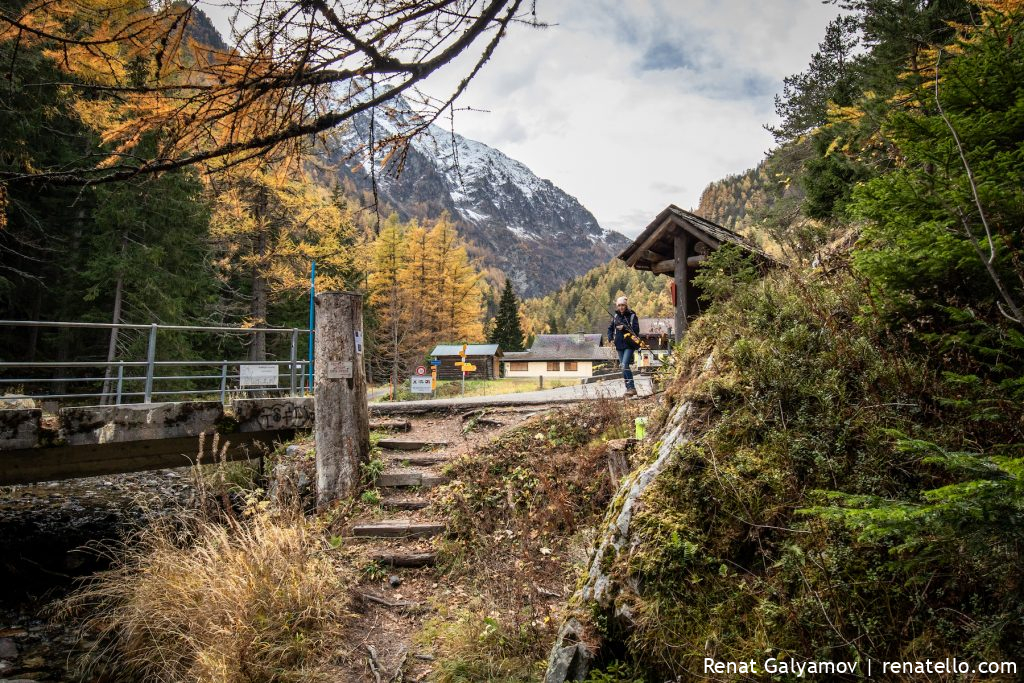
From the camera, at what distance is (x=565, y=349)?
55.0m

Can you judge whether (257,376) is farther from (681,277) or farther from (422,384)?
(681,277)

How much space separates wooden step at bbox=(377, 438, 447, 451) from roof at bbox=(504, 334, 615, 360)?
42.9m

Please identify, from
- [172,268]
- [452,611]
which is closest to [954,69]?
[452,611]

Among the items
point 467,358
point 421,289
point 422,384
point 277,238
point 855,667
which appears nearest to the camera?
point 855,667

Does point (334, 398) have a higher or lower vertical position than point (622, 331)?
lower

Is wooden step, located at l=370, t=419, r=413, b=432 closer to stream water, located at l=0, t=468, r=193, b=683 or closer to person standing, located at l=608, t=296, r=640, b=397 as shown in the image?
stream water, located at l=0, t=468, r=193, b=683

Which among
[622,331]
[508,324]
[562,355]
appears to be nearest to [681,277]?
[622,331]

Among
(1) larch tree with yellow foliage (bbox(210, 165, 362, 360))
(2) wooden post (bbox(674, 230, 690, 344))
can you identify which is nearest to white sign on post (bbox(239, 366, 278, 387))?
(1) larch tree with yellow foliage (bbox(210, 165, 362, 360))

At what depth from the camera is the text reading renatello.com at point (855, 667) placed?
61.0 inches

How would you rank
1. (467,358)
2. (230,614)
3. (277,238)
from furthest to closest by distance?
(467,358), (277,238), (230,614)

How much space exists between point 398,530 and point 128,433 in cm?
377

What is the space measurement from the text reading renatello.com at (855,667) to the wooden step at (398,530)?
4.23 meters

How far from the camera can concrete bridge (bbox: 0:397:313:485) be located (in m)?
5.89

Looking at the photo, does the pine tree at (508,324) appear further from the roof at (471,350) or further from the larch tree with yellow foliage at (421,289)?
the larch tree with yellow foliage at (421,289)
